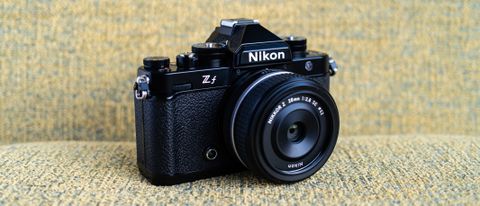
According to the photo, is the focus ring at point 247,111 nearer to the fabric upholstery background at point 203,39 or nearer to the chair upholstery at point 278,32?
the chair upholstery at point 278,32

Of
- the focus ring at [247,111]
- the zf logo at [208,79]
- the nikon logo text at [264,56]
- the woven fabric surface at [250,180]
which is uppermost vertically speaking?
the nikon logo text at [264,56]

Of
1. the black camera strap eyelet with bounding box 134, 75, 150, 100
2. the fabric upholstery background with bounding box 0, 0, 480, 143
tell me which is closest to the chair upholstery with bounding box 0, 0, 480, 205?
the fabric upholstery background with bounding box 0, 0, 480, 143

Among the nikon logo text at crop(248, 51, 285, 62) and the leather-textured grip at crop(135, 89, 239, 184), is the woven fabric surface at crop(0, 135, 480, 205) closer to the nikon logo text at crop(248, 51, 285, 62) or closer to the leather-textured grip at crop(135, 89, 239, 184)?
the leather-textured grip at crop(135, 89, 239, 184)

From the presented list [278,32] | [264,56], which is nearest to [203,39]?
[278,32]

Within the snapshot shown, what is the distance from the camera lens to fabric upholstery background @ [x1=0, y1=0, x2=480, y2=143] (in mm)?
1044

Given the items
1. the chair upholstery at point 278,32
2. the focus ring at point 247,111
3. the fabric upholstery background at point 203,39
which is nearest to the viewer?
the focus ring at point 247,111

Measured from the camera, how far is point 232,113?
0.77 meters

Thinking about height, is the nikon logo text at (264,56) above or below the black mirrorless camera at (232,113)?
above

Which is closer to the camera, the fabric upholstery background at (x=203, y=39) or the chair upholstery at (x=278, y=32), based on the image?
the chair upholstery at (x=278, y=32)

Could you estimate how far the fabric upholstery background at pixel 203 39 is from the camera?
1.04m

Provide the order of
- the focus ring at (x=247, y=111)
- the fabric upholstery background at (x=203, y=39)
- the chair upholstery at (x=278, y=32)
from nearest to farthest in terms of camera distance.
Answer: the focus ring at (x=247, y=111) → the chair upholstery at (x=278, y=32) → the fabric upholstery background at (x=203, y=39)

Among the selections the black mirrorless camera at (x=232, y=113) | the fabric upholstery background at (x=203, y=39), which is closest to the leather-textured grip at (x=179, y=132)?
the black mirrorless camera at (x=232, y=113)

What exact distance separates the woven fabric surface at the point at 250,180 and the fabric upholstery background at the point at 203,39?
0.10m

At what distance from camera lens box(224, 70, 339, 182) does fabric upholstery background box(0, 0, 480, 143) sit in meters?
0.31
